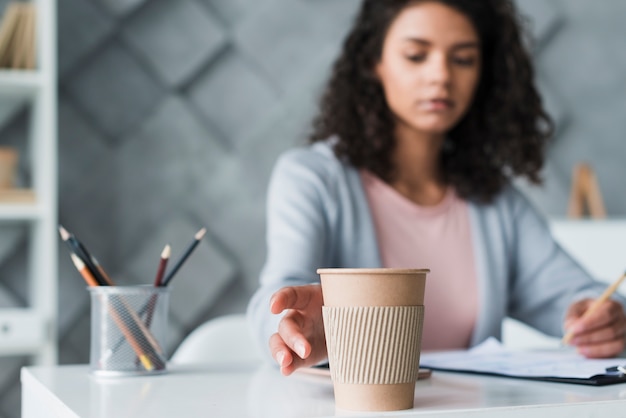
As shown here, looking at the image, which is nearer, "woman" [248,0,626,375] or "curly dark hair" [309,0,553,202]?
"woman" [248,0,626,375]

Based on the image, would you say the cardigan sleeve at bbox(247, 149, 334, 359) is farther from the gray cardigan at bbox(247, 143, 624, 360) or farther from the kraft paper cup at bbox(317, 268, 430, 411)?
the kraft paper cup at bbox(317, 268, 430, 411)

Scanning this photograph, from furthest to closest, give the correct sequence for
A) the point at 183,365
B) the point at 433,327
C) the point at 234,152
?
1. the point at 234,152
2. the point at 433,327
3. the point at 183,365

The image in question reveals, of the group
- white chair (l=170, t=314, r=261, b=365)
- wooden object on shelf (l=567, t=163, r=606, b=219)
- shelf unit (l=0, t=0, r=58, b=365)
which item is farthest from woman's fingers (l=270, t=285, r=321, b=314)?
wooden object on shelf (l=567, t=163, r=606, b=219)

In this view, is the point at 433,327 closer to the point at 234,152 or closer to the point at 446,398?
the point at 446,398

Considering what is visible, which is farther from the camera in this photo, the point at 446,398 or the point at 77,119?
the point at 77,119

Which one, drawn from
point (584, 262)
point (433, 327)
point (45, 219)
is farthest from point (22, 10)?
point (584, 262)

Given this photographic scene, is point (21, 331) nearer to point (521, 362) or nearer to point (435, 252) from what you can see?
point (435, 252)

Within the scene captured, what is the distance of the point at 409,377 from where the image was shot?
65cm

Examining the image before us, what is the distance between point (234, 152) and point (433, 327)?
3.44 ft

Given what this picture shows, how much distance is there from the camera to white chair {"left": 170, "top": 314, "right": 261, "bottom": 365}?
137 cm

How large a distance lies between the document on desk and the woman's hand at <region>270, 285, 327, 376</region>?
218mm

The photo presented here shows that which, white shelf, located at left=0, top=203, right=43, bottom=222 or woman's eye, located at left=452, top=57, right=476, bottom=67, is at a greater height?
woman's eye, located at left=452, top=57, right=476, bottom=67

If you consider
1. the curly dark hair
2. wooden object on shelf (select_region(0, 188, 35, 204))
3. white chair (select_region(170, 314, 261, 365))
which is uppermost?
the curly dark hair

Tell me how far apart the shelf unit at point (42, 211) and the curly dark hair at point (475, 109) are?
0.65 meters
